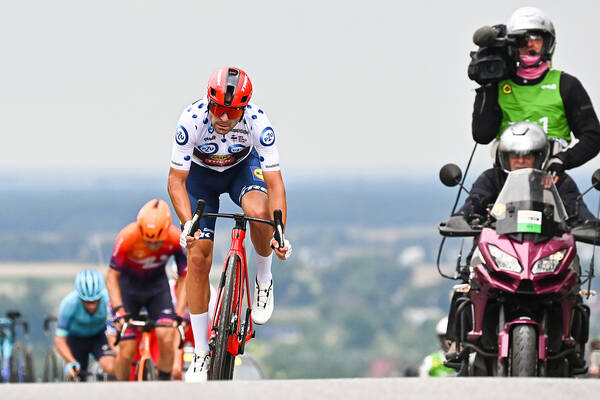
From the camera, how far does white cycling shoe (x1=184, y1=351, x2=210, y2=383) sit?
39.2 feet

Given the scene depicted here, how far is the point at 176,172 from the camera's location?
11.9m

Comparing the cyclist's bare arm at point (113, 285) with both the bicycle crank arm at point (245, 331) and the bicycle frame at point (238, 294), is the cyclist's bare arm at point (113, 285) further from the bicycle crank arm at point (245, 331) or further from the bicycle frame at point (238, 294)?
the bicycle frame at point (238, 294)

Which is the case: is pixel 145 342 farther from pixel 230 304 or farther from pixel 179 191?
pixel 230 304

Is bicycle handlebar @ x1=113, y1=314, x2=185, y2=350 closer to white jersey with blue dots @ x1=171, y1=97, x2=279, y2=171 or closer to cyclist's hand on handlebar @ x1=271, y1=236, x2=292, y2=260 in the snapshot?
white jersey with blue dots @ x1=171, y1=97, x2=279, y2=171

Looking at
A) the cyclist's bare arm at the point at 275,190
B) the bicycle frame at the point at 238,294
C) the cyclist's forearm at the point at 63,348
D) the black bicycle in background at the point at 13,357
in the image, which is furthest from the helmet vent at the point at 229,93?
the black bicycle in background at the point at 13,357

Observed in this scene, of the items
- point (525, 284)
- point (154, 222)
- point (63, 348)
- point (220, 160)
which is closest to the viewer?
point (525, 284)

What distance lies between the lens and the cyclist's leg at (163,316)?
54.5ft

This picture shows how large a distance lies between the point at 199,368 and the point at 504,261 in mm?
2537

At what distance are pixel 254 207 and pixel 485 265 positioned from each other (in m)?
1.93

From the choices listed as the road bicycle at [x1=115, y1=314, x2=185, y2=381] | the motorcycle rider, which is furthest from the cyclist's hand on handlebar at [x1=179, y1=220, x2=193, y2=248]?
the road bicycle at [x1=115, y1=314, x2=185, y2=381]

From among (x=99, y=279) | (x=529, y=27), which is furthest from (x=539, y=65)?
(x=99, y=279)

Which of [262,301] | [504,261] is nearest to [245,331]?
[262,301]

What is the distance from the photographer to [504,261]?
436 inches

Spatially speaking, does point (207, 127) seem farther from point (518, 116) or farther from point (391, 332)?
point (391, 332)
